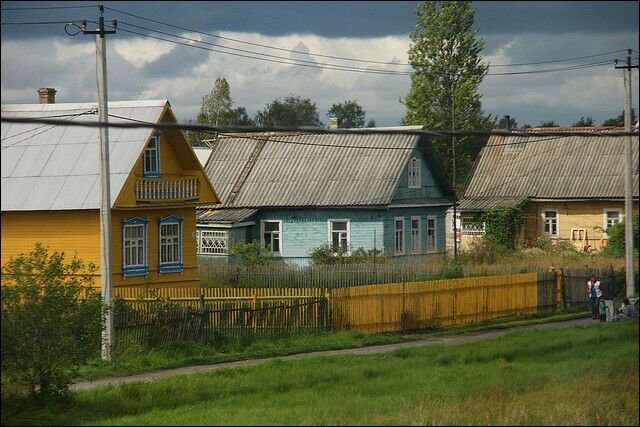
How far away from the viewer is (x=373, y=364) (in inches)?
765

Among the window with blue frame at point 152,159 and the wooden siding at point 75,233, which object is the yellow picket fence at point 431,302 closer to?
the wooden siding at point 75,233

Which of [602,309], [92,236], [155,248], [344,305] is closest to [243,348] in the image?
[344,305]

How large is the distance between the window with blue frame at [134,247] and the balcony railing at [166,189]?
0.92 meters

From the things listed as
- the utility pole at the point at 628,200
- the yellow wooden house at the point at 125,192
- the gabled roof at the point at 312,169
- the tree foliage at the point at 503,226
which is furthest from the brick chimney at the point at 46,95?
the utility pole at the point at 628,200

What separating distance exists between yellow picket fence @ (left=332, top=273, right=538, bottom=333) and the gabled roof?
11223 millimetres

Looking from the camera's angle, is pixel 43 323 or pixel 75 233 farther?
pixel 75 233

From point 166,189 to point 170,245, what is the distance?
2.10 meters

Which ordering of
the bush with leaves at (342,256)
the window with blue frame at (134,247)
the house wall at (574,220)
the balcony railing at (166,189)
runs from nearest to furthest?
the house wall at (574,220) → the balcony railing at (166,189) → the window with blue frame at (134,247) → the bush with leaves at (342,256)

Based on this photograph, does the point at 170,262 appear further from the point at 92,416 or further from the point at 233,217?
the point at 92,416

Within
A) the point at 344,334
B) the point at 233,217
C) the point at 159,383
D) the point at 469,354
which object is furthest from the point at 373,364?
the point at 233,217

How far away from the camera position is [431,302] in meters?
28.1

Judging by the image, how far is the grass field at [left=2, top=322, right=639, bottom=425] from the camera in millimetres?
13055

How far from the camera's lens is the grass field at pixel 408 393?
1305cm

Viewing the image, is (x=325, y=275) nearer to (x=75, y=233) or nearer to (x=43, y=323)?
(x=75, y=233)
